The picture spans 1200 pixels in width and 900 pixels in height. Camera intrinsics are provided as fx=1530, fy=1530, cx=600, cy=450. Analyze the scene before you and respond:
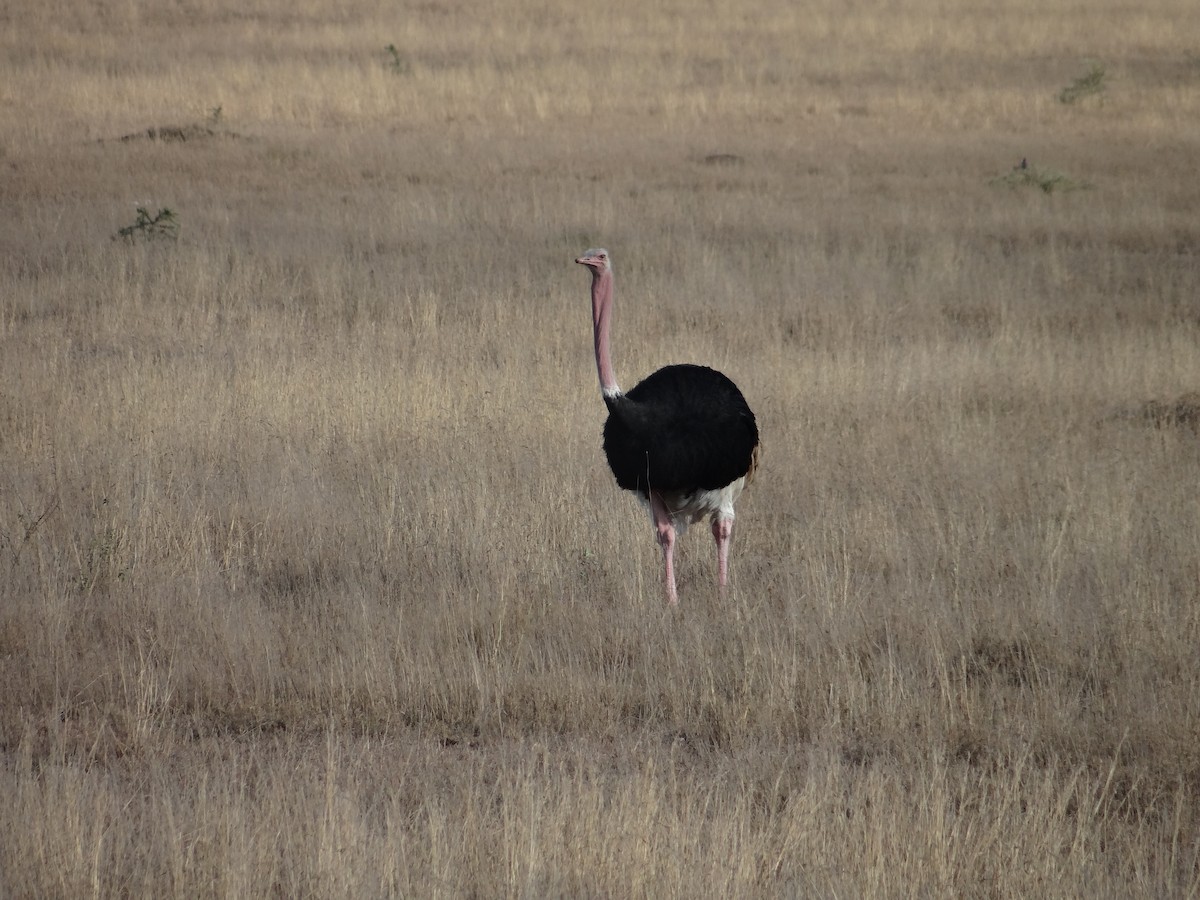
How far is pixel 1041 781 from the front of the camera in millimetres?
4285

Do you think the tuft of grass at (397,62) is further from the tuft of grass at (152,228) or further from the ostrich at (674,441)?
the ostrich at (674,441)

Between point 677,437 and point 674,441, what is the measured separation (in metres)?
0.03

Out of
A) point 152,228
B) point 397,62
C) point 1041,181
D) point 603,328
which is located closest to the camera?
point 603,328

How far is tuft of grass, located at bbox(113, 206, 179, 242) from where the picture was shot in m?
12.7

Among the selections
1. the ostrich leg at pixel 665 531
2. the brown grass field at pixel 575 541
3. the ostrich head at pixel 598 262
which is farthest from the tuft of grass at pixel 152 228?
the ostrich leg at pixel 665 531

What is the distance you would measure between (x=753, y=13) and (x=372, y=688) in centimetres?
3074

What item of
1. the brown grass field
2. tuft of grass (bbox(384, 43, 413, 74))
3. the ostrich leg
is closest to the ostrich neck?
the ostrich leg

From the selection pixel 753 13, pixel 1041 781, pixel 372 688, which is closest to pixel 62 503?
pixel 372 688

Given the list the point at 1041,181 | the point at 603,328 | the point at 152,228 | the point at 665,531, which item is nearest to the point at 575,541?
the point at 665,531

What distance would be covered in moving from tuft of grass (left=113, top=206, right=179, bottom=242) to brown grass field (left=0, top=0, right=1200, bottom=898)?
3.8 inches

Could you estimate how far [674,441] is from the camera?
5840 millimetres

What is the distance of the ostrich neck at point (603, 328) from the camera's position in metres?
5.66

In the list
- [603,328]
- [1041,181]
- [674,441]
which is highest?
[1041,181]

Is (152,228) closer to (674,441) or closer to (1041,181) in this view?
(674,441)
